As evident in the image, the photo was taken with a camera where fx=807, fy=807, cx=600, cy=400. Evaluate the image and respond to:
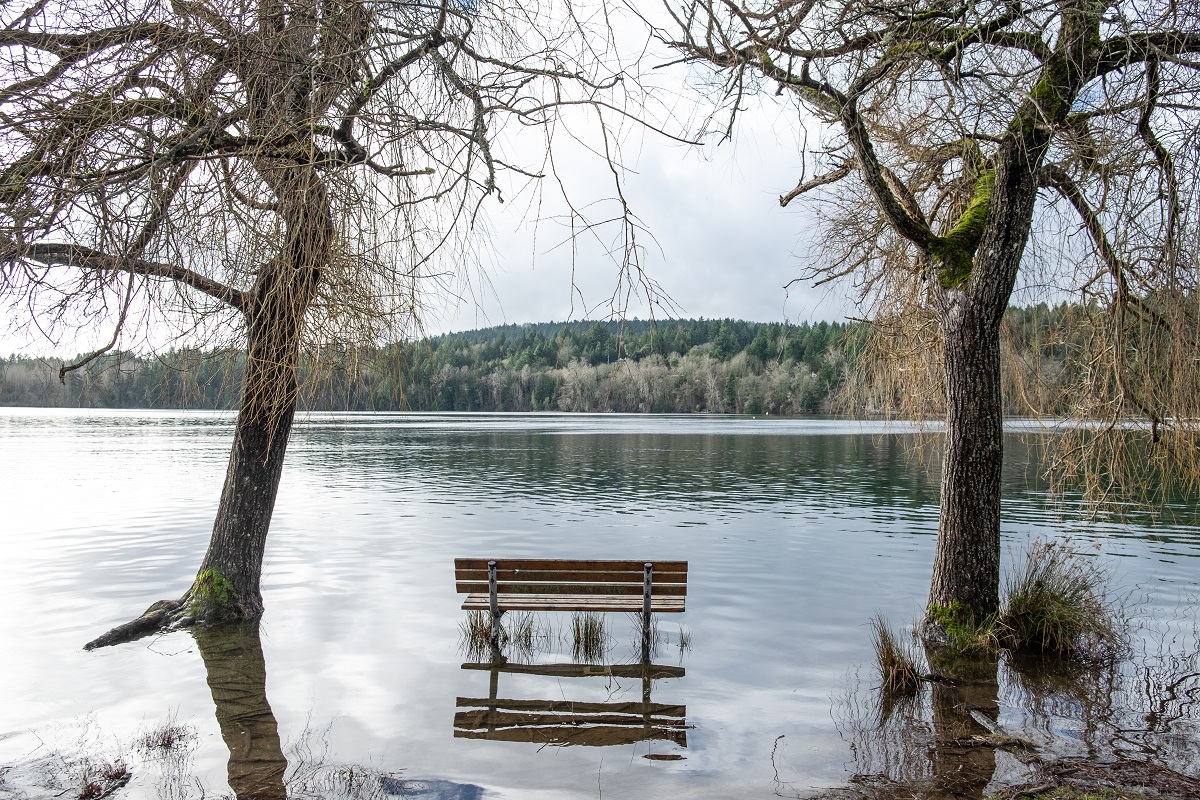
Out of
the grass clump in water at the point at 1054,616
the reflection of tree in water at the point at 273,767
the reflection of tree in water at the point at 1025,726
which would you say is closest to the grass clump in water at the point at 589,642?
the reflection of tree in water at the point at 1025,726

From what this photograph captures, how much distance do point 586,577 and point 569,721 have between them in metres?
2.01

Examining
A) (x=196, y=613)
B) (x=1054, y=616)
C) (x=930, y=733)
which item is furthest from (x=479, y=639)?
(x=1054, y=616)

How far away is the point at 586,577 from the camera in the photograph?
27.5ft

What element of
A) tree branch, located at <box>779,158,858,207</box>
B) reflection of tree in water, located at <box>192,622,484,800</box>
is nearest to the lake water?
reflection of tree in water, located at <box>192,622,484,800</box>

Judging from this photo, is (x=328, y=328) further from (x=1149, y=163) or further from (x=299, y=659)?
(x=1149, y=163)

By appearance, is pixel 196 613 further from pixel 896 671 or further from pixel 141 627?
pixel 896 671

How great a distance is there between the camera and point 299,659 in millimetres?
8430

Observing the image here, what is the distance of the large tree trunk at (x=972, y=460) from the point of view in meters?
7.66

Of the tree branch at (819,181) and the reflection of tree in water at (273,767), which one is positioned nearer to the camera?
the reflection of tree in water at (273,767)

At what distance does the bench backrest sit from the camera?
835cm

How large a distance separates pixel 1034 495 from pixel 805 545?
12.4m

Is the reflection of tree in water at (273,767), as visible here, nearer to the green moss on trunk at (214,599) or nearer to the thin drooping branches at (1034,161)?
the green moss on trunk at (214,599)

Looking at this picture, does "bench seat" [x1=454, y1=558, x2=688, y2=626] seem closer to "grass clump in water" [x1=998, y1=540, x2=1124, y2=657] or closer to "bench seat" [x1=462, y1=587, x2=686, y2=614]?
"bench seat" [x1=462, y1=587, x2=686, y2=614]

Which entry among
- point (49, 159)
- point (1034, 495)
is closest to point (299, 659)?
point (49, 159)
